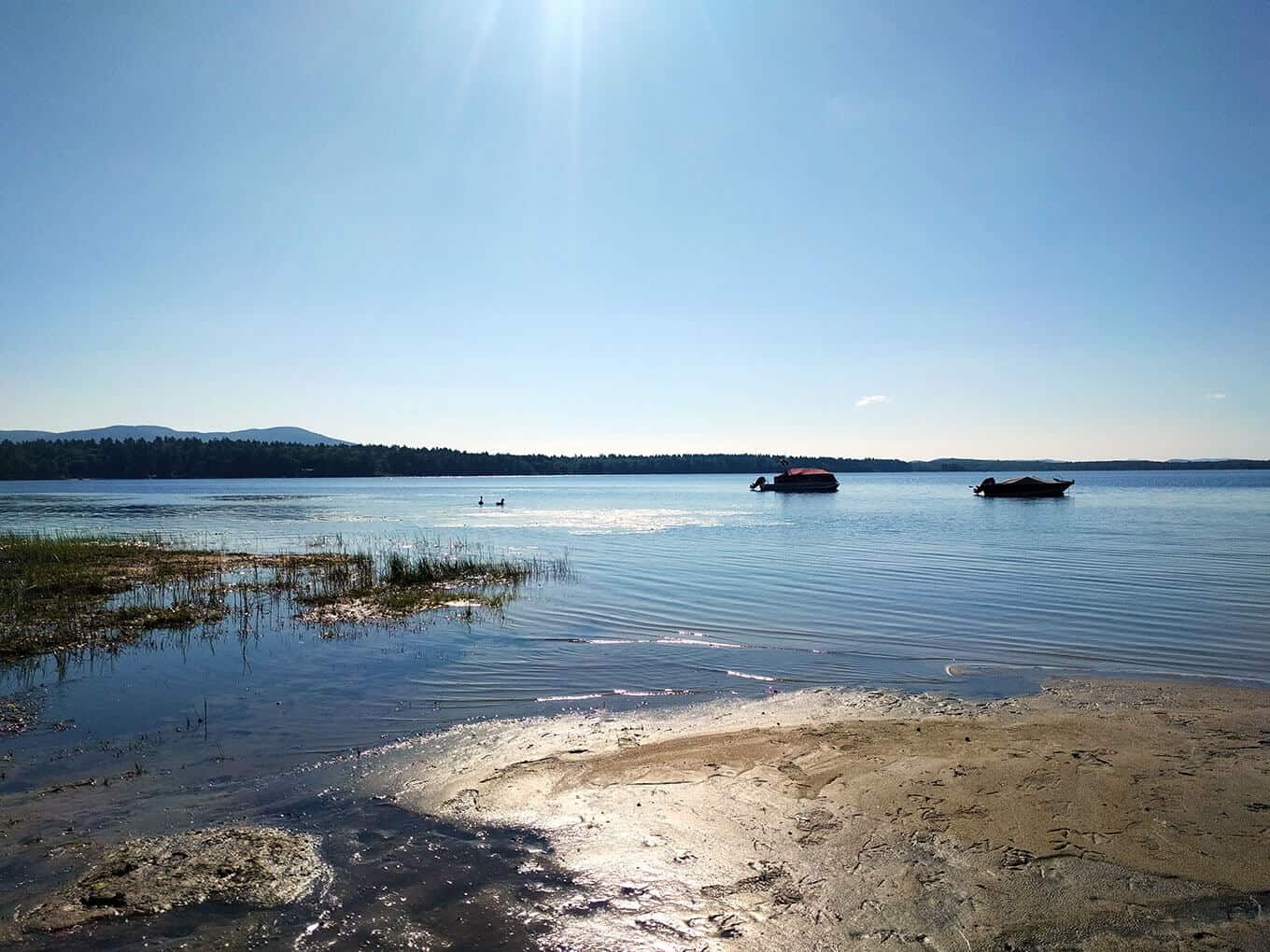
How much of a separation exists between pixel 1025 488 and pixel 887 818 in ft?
281

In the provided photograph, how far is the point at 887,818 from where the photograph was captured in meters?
6.73

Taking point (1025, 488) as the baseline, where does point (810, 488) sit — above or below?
below

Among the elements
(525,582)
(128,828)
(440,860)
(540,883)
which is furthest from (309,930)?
(525,582)

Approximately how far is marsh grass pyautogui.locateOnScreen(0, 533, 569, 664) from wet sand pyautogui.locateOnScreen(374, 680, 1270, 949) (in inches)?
411

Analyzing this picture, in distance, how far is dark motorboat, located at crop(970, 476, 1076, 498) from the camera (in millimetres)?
80438

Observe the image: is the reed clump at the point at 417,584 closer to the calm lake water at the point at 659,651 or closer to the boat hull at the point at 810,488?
the calm lake water at the point at 659,651

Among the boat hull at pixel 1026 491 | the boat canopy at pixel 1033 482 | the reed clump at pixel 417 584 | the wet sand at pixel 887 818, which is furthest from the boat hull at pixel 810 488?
the wet sand at pixel 887 818

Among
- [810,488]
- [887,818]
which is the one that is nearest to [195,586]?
[887,818]

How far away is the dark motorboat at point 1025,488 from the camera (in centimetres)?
8044

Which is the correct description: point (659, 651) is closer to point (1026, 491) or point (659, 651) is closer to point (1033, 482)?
point (1033, 482)

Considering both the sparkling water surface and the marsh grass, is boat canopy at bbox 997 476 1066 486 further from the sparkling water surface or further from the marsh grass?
the marsh grass

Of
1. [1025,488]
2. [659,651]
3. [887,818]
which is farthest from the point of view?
[1025,488]

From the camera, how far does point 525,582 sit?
24.2 m

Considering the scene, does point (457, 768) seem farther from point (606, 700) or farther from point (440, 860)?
point (606, 700)
